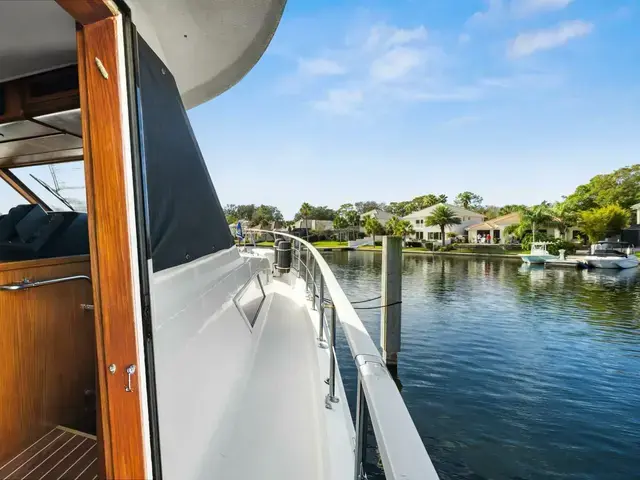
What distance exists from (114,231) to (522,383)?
8.99 metres

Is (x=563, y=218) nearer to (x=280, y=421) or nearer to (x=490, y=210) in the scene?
(x=490, y=210)

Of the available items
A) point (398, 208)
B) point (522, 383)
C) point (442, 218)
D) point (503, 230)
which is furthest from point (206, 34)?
point (398, 208)

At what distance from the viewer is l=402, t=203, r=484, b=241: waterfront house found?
5022 cm

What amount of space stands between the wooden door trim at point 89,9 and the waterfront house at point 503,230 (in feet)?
148

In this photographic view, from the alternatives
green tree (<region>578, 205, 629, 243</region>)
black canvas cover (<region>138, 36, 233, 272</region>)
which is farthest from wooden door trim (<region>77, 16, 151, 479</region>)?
green tree (<region>578, 205, 629, 243</region>)

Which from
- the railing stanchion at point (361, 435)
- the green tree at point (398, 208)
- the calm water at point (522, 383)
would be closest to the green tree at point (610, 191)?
the green tree at point (398, 208)

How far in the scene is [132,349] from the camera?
104cm

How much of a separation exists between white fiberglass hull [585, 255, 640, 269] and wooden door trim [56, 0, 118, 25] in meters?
32.4

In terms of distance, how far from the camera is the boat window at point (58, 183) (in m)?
2.62

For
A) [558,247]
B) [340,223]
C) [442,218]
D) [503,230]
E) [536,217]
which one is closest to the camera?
[558,247]

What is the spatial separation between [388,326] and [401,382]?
1.66m

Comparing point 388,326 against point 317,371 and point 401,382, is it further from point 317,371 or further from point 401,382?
point 317,371

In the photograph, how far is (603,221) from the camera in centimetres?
3494

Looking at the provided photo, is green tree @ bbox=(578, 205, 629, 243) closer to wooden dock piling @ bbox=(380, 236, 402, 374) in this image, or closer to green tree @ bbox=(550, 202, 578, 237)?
green tree @ bbox=(550, 202, 578, 237)
